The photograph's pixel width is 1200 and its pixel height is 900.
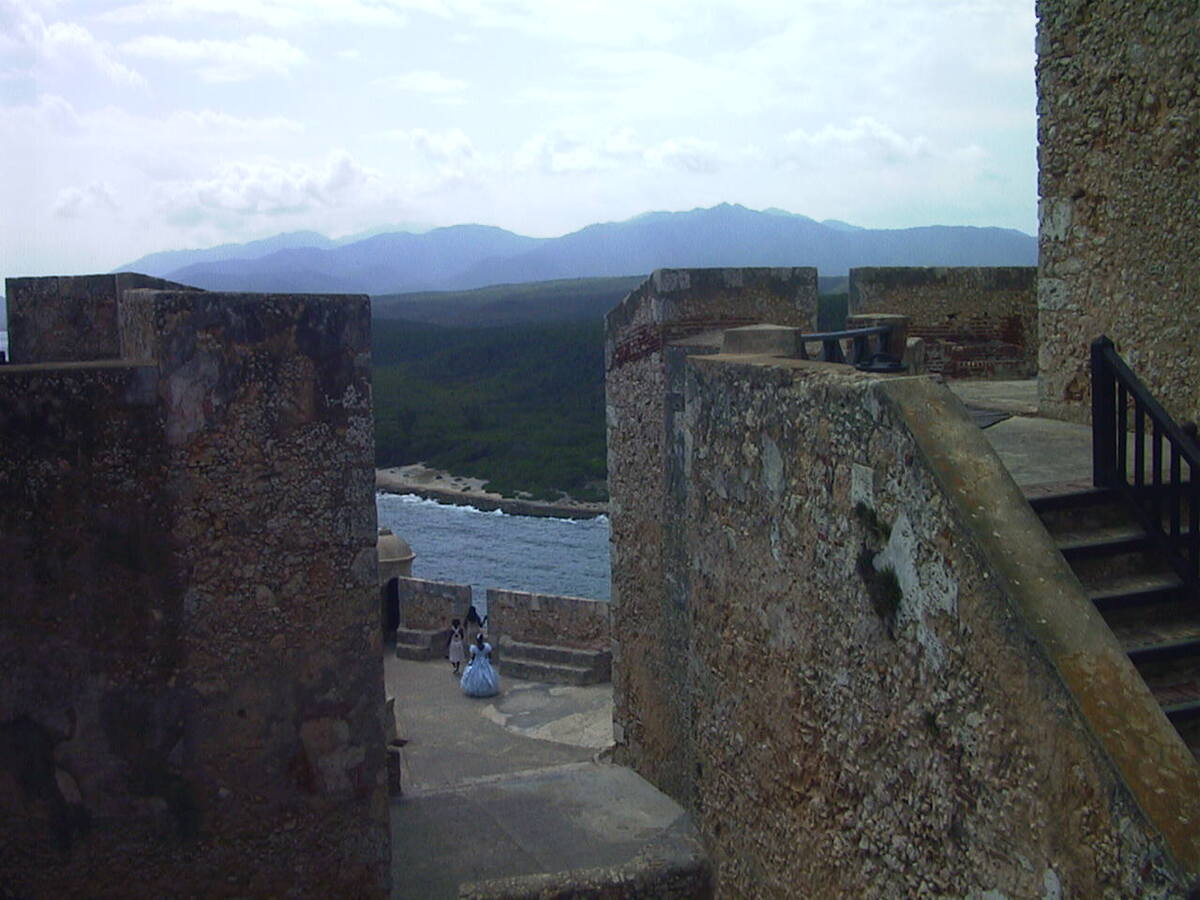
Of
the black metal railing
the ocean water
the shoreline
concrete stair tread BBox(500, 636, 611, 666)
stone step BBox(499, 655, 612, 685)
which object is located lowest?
the ocean water

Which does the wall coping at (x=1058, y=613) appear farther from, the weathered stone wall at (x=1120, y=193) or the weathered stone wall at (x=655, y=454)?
the weathered stone wall at (x=655, y=454)

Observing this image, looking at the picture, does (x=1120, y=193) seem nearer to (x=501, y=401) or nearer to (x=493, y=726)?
(x=493, y=726)

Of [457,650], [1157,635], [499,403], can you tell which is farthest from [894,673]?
[499,403]

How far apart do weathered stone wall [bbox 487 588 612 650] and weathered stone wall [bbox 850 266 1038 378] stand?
5315mm

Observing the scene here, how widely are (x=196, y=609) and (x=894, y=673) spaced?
12.0 feet

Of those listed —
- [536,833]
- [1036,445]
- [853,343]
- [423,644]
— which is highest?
[853,343]

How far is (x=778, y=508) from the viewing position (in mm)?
4504

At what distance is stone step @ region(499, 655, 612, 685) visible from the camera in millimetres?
14320

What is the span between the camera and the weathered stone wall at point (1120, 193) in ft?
17.1

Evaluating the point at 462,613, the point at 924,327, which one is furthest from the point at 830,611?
the point at 462,613

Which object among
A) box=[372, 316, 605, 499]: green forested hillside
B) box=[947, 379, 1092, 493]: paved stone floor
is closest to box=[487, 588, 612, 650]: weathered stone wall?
box=[947, 379, 1092, 493]: paved stone floor

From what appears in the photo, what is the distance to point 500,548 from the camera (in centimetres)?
3519

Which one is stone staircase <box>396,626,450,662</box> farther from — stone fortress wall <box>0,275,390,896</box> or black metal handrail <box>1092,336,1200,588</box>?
black metal handrail <box>1092,336,1200,588</box>

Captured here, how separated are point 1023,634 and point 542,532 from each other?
114ft
